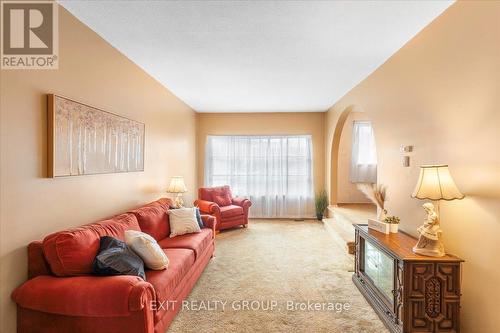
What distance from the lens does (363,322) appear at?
2.52 m

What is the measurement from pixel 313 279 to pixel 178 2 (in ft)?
10.8

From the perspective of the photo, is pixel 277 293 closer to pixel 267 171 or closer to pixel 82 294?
pixel 82 294

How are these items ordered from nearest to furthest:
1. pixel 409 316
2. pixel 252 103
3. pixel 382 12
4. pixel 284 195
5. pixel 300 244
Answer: pixel 409 316 < pixel 382 12 < pixel 300 244 < pixel 252 103 < pixel 284 195

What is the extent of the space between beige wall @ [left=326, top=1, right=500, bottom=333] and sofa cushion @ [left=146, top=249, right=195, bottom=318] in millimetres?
2373

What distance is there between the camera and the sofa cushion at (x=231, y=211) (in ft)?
18.7

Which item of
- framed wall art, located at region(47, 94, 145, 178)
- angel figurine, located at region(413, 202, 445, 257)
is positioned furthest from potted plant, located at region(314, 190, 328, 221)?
framed wall art, located at region(47, 94, 145, 178)

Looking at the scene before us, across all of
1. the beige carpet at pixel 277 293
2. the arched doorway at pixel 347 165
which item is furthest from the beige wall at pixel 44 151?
the arched doorway at pixel 347 165

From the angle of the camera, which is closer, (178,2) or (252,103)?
(178,2)

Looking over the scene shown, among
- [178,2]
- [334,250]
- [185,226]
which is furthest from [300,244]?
[178,2]

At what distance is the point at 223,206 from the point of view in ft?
20.1

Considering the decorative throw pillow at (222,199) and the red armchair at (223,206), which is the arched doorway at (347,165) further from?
the decorative throw pillow at (222,199)

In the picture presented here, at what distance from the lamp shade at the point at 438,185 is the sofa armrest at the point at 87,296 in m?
2.21

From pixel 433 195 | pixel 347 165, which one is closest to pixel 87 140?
pixel 433 195

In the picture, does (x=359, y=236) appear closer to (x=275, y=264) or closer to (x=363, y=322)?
(x=363, y=322)
